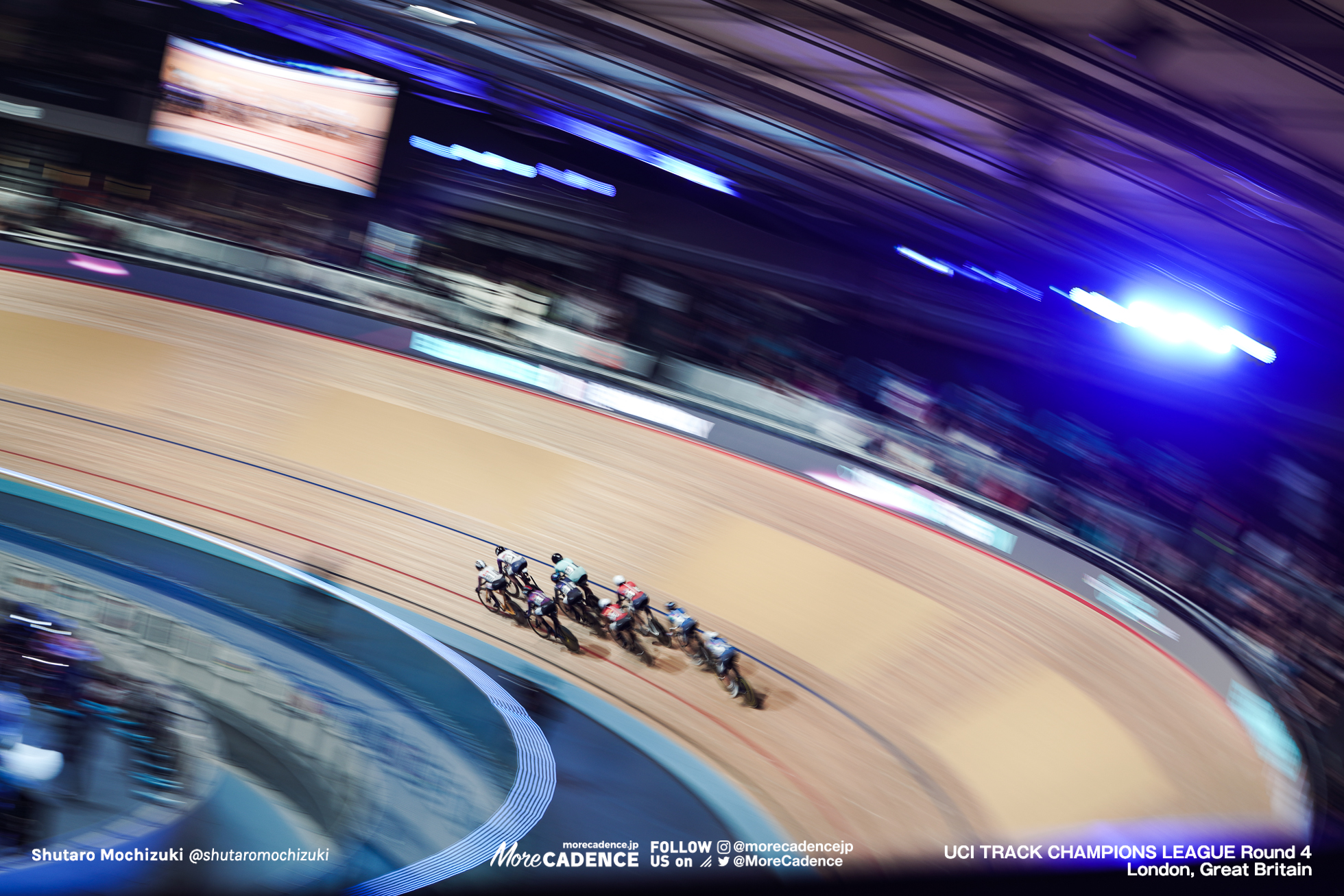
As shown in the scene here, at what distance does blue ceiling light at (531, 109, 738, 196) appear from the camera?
9.58m

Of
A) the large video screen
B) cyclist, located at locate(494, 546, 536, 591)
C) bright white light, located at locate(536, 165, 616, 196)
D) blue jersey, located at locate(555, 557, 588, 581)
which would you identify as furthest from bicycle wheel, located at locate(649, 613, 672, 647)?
the large video screen

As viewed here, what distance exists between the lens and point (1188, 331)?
285 inches

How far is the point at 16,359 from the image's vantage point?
9.12 meters

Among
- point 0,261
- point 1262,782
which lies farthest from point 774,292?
point 0,261

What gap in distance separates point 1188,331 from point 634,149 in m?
5.71

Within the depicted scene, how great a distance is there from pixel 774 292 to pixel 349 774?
22.7 feet

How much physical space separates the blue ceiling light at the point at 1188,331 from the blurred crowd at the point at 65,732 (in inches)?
292

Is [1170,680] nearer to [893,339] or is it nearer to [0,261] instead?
[893,339]

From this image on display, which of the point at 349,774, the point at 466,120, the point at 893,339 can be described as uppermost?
the point at 466,120

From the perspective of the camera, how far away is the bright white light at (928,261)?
30.6 ft

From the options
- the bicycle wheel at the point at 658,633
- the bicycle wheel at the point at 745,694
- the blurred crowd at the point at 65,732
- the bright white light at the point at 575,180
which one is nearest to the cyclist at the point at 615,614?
the bicycle wheel at the point at 658,633

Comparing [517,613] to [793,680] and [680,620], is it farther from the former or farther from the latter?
[793,680]

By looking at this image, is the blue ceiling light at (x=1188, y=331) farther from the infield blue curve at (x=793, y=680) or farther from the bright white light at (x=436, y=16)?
the bright white light at (x=436, y=16)

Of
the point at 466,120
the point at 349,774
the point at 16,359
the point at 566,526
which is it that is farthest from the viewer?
the point at 466,120
